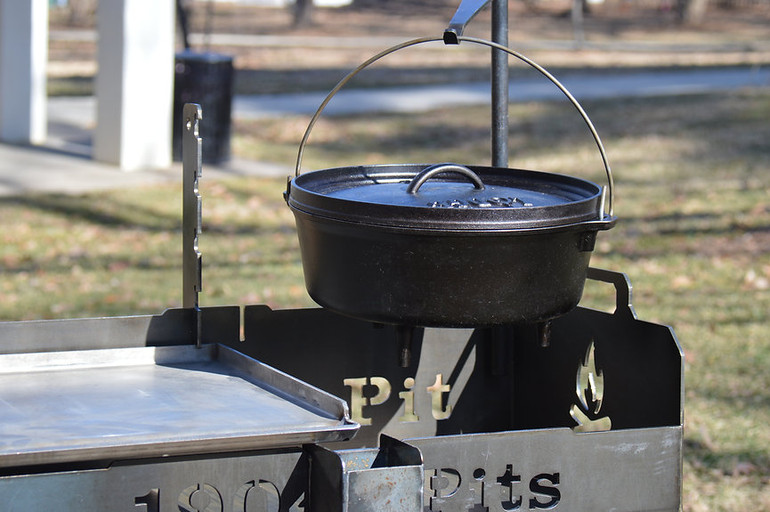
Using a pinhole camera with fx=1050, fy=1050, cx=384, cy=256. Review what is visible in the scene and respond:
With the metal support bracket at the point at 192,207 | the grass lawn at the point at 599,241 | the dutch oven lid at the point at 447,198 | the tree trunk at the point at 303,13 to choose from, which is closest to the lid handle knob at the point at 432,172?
the dutch oven lid at the point at 447,198

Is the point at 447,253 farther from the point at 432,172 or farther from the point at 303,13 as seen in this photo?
the point at 303,13

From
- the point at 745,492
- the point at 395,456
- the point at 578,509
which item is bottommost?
the point at 745,492

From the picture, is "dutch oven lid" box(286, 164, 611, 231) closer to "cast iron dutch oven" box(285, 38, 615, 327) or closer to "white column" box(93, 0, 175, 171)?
"cast iron dutch oven" box(285, 38, 615, 327)

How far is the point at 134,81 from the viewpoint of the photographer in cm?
881

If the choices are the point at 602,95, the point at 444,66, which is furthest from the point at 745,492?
the point at 444,66

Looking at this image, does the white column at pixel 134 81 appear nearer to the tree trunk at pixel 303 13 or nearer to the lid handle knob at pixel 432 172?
the lid handle knob at pixel 432 172

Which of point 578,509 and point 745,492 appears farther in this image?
point 745,492

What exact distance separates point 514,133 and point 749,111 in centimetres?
301

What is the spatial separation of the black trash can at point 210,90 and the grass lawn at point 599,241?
0.68m

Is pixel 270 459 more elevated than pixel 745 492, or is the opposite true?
pixel 270 459

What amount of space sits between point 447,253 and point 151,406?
0.71m

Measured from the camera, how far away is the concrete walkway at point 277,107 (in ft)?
28.3

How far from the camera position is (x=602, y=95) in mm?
13867

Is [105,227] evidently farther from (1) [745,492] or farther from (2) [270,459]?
(2) [270,459]
